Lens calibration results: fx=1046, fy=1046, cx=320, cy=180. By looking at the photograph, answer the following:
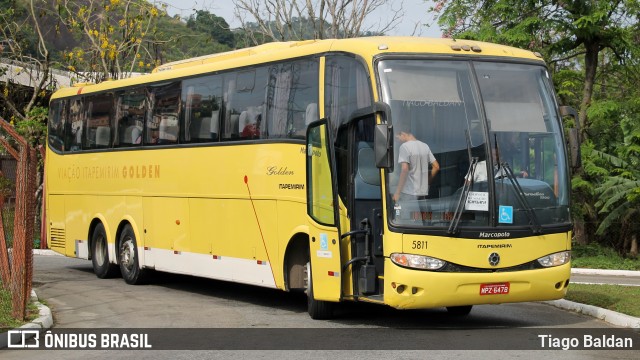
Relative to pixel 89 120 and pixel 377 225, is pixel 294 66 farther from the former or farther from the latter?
pixel 89 120

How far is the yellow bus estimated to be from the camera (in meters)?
12.0

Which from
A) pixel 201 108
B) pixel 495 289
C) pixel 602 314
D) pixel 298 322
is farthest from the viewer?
pixel 201 108

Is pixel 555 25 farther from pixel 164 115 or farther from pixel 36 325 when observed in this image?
pixel 36 325

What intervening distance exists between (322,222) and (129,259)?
722cm

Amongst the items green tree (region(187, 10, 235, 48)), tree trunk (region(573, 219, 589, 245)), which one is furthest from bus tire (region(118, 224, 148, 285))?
green tree (region(187, 10, 235, 48))

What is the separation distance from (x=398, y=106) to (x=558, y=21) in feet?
49.7

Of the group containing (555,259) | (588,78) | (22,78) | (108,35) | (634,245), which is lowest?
(634,245)

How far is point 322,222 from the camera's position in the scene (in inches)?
520

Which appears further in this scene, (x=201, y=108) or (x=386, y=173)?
(x=201, y=108)

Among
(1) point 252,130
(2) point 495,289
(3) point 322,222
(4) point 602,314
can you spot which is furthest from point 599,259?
(2) point 495,289

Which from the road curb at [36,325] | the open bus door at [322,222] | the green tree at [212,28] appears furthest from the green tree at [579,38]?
the green tree at [212,28]

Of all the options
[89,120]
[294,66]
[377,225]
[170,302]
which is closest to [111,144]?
[89,120]

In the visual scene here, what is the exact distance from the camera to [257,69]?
1538cm

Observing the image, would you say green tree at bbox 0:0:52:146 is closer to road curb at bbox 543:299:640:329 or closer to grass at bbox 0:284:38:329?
grass at bbox 0:284:38:329
